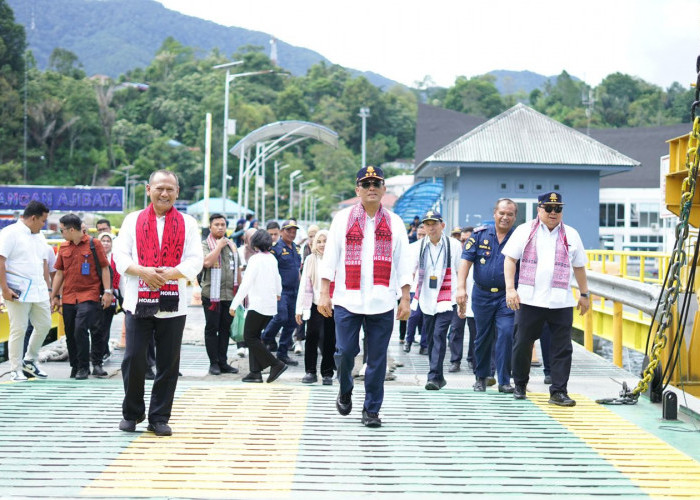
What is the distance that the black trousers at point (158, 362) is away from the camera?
22.6 feet

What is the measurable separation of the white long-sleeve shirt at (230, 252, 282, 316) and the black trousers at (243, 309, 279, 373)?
87 millimetres

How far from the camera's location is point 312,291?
11.1 metres

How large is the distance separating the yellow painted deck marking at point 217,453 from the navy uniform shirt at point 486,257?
2.25m

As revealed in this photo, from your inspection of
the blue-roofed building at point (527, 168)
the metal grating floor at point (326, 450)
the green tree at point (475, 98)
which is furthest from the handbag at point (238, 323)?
the green tree at point (475, 98)

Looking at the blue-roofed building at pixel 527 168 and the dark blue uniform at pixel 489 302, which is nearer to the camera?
the dark blue uniform at pixel 489 302

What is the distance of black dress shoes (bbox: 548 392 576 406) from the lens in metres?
8.43

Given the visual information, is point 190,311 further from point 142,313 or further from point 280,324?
point 142,313

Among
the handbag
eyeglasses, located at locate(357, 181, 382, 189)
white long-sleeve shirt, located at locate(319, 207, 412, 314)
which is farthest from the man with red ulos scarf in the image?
the handbag

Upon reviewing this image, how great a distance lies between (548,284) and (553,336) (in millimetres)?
536

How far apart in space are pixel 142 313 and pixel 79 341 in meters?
3.50

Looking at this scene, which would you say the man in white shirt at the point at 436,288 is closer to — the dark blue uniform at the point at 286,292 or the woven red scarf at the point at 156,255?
the dark blue uniform at the point at 286,292

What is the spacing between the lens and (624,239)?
5534 centimetres

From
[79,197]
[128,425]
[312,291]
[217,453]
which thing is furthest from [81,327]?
[79,197]

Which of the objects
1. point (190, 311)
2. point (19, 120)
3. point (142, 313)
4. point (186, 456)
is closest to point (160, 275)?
point (142, 313)
